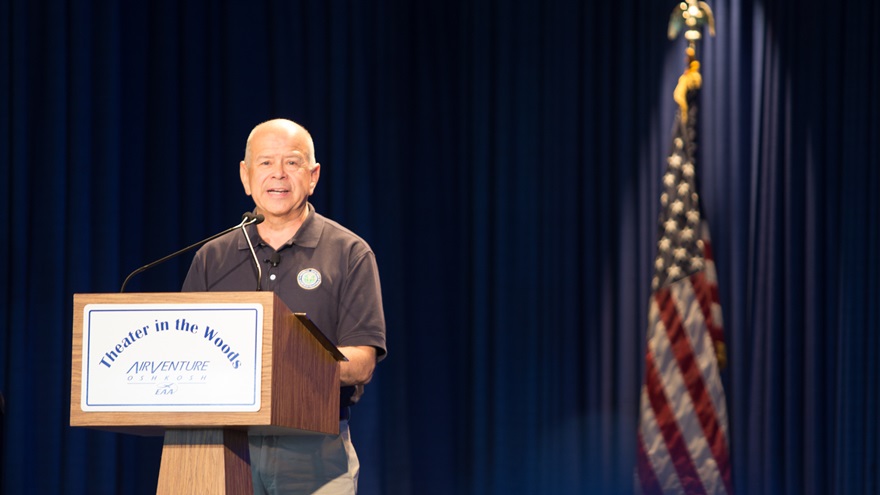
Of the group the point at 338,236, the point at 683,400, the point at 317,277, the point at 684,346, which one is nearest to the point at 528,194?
the point at 684,346

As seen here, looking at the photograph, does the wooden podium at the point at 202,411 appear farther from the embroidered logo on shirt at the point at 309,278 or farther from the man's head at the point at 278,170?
the man's head at the point at 278,170

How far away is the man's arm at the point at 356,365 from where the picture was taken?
2.67m

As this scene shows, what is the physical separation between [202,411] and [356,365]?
689 mm

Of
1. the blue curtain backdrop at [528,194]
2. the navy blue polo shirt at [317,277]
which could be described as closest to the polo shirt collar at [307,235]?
the navy blue polo shirt at [317,277]

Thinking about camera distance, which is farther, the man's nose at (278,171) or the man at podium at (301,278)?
the man's nose at (278,171)

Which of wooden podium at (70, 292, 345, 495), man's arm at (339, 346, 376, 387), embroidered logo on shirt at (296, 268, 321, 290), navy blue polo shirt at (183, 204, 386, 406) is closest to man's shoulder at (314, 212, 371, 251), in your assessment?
navy blue polo shirt at (183, 204, 386, 406)

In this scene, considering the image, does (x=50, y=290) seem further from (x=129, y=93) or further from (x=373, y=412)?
(x=373, y=412)

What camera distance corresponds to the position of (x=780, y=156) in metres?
5.41

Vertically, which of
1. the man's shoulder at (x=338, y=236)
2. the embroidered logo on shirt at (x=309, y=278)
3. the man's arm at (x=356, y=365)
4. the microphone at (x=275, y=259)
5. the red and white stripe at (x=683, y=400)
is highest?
the man's shoulder at (x=338, y=236)

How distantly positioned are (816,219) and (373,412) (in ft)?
7.53

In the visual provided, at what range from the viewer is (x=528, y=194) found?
5633mm

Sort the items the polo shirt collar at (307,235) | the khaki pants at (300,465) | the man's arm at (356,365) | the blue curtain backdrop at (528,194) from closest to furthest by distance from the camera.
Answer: the man's arm at (356,365), the khaki pants at (300,465), the polo shirt collar at (307,235), the blue curtain backdrop at (528,194)

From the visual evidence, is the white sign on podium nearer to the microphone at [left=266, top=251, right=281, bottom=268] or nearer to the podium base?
the podium base

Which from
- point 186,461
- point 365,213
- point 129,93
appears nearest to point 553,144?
point 365,213
